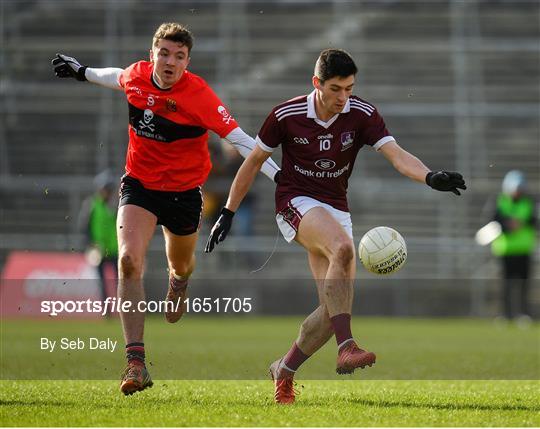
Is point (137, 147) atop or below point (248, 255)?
atop

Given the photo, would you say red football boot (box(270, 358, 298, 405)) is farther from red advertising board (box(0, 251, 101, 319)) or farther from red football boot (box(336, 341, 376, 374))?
red advertising board (box(0, 251, 101, 319))

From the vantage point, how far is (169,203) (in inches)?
303

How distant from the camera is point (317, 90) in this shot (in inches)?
270

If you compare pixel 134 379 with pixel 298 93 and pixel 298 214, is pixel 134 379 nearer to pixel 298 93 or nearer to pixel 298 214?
pixel 298 214

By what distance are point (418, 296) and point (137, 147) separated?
39.9 feet

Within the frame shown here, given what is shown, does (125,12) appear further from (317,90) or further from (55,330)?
(317,90)

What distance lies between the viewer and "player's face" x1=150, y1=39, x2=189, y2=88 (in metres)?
7.27

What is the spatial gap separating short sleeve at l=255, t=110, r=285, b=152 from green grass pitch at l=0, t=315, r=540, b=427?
5.09ft

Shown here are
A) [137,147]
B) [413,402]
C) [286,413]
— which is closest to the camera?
[286,413]

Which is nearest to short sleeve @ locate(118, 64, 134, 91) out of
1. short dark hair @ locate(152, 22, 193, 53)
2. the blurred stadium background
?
short dark hair @ locate(152, 22, 193, 53)

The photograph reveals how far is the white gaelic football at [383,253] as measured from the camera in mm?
6887

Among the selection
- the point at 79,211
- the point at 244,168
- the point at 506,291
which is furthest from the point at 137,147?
the point at 79,211

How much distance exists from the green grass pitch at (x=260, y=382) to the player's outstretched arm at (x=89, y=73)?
2107mm

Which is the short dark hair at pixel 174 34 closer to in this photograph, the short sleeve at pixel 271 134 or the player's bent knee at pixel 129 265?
the short sleeve at pixel 271 134
